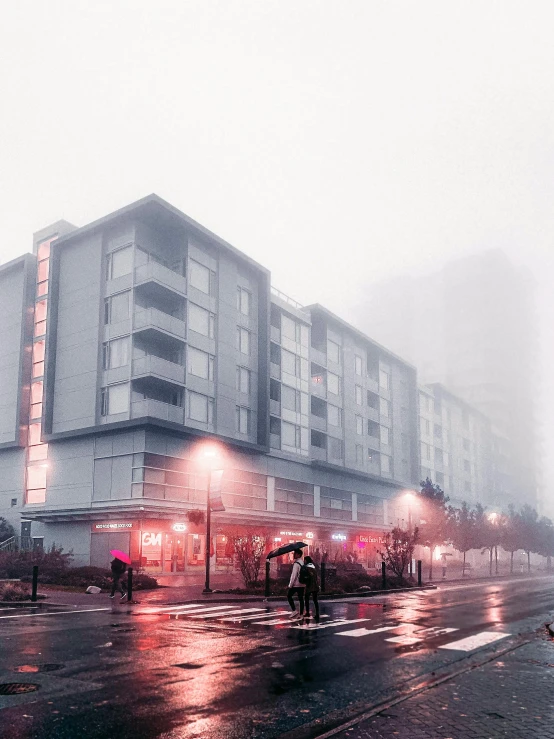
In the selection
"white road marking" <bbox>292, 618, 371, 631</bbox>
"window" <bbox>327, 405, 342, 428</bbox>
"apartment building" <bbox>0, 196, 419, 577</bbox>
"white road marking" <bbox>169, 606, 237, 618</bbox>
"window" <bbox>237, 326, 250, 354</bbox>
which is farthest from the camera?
"window" <bbox>327, 405, 342, 428</bbox>

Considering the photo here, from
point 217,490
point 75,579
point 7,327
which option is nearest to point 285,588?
point 217,490

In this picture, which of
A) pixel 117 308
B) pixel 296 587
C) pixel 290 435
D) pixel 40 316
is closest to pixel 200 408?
pixel 117 308

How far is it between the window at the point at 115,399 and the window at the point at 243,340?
1086 cm

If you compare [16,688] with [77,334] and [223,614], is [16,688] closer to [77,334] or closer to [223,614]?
[223,614]

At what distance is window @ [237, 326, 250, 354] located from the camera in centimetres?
5184

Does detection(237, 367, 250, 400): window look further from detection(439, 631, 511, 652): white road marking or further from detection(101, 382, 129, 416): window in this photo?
detection(439, 631, 511, 652): white road marking

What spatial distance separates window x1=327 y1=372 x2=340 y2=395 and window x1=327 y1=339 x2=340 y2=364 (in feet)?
5.02

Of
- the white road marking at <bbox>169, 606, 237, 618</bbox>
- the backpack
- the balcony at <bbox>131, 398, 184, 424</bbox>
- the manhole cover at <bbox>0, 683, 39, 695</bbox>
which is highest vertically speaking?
the balcony at <bbox>131, 398, 184, 424</bbox>

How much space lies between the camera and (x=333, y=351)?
66.9 metres

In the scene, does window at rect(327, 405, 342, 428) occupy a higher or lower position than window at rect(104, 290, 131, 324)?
lower

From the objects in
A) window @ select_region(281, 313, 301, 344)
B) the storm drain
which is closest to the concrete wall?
window @ select_region(281, 313, 301, 344)

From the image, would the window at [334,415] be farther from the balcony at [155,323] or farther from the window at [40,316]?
the window at [40,316]

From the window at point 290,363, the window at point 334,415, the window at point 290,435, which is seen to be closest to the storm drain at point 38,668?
the window at point 290,435

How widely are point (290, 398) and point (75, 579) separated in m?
29.5
